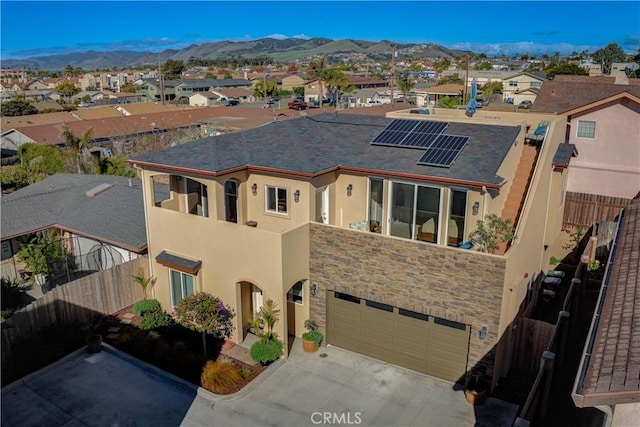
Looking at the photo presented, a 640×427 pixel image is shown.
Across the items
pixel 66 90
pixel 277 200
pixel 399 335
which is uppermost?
pixel 66 90

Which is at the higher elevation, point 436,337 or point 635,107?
point 635,107

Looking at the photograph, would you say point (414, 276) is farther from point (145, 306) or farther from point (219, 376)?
point (145, 306)

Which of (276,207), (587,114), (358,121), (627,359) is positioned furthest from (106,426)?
(587,114)

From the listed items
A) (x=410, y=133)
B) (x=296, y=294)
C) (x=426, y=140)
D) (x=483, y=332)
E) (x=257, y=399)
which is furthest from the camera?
(x=410, y=133)

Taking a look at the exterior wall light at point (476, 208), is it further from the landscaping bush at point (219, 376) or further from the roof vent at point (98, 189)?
the roof vent at point (98, 189)

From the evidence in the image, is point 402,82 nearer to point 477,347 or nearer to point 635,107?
point 635,107

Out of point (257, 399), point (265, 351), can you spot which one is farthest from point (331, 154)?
point (257, 399)
